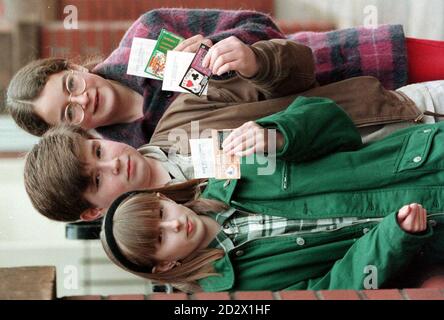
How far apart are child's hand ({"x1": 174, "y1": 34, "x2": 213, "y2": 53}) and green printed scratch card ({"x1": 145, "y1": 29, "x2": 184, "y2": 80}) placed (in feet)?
0.13

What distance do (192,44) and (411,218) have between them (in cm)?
68

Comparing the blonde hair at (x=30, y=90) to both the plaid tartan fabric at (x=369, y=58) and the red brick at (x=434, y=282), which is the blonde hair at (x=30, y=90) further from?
the red brick at (x=434, y=282)

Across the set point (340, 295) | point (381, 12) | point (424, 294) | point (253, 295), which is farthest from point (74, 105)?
point (381, 12)

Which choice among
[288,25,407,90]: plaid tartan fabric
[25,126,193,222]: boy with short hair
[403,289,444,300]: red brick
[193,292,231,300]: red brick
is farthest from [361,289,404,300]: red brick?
[288,25,407,90]: plaid tartan fabric

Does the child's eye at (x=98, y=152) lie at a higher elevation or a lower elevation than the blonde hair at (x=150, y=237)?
higher

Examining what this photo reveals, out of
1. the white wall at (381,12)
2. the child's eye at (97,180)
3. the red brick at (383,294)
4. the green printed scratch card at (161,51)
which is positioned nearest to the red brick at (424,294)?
the red brick at (383,294)

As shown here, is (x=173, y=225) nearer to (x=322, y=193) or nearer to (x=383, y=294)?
(x=322, y=193)

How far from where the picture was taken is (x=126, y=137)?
6.10 ft

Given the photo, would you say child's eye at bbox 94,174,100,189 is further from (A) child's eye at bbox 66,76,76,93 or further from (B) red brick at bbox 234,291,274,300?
(B) red brick at bbox 234,291,274,300

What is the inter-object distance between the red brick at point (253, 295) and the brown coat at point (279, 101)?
43 centimetres

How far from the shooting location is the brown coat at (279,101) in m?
1.65

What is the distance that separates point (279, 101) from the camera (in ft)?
5.46

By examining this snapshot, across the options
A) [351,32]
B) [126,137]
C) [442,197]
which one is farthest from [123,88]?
[442,197]

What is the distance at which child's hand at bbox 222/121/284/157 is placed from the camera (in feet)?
4.75
